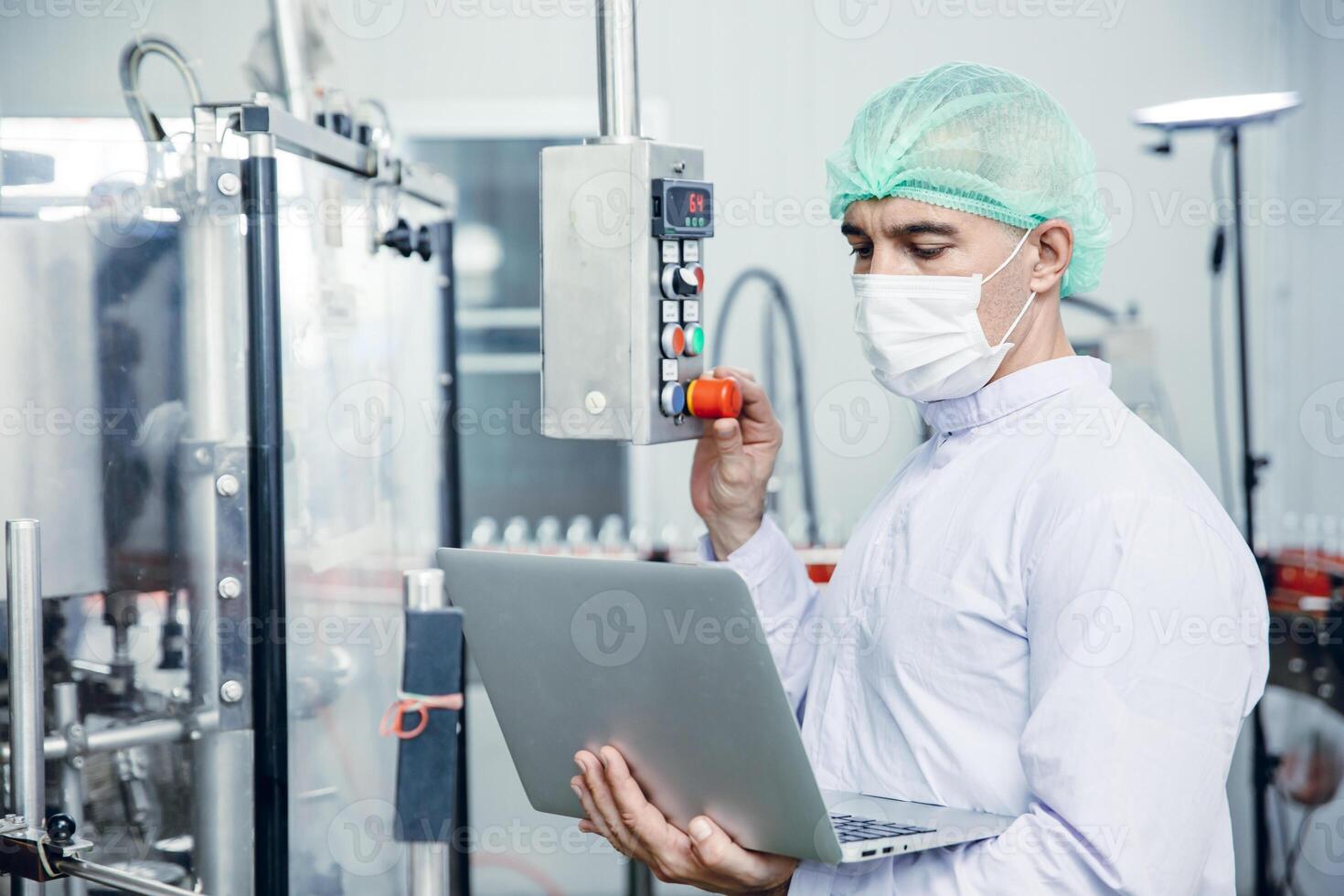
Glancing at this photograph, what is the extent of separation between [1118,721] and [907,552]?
248 millimetres

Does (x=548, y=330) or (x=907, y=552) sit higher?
(x=548, y=330)

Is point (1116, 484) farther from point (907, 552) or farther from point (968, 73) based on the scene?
point (968, 73)

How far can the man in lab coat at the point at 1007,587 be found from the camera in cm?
87

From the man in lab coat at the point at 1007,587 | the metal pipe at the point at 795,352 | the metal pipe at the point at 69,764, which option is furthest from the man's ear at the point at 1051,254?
the metal pipe at the point at 795,352

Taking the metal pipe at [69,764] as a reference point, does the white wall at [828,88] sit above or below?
above

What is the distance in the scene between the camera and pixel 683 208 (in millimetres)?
998

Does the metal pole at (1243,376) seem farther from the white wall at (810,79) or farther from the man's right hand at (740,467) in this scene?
the man's right hand at (740,467)

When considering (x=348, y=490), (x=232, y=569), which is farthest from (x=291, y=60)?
(x=232, y=569)

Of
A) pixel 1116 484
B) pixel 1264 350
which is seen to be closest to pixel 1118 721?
pixel 1116 484

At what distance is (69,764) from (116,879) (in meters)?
0.28

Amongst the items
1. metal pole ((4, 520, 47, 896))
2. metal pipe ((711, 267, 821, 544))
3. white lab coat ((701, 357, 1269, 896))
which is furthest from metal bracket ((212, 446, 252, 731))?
metal pipe ((711, 267, 821, 544))

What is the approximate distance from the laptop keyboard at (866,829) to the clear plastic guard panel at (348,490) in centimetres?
65

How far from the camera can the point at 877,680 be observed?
1.05 metres

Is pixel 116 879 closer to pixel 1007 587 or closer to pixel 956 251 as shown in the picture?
pixel 1007 587
